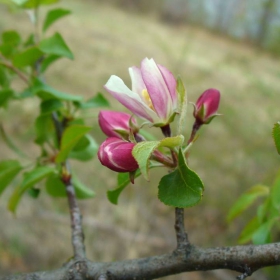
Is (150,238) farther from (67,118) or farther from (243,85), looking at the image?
(243,85)

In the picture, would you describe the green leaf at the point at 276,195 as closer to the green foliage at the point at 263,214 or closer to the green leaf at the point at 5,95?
the green foliage at the point at 263,214

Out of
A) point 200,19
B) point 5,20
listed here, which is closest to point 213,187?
point 5,20

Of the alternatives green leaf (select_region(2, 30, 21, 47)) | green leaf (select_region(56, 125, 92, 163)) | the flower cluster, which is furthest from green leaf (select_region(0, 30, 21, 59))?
the flower cluster

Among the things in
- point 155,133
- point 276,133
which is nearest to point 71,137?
point 276,133

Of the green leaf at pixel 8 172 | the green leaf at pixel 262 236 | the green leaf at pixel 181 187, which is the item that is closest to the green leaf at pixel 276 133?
the green leaf at pixel 181 187

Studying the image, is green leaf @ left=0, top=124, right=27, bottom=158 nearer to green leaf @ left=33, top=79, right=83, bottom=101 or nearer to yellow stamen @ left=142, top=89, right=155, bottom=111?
green leaf @ left=33, top=79, right=83, bottom=101
